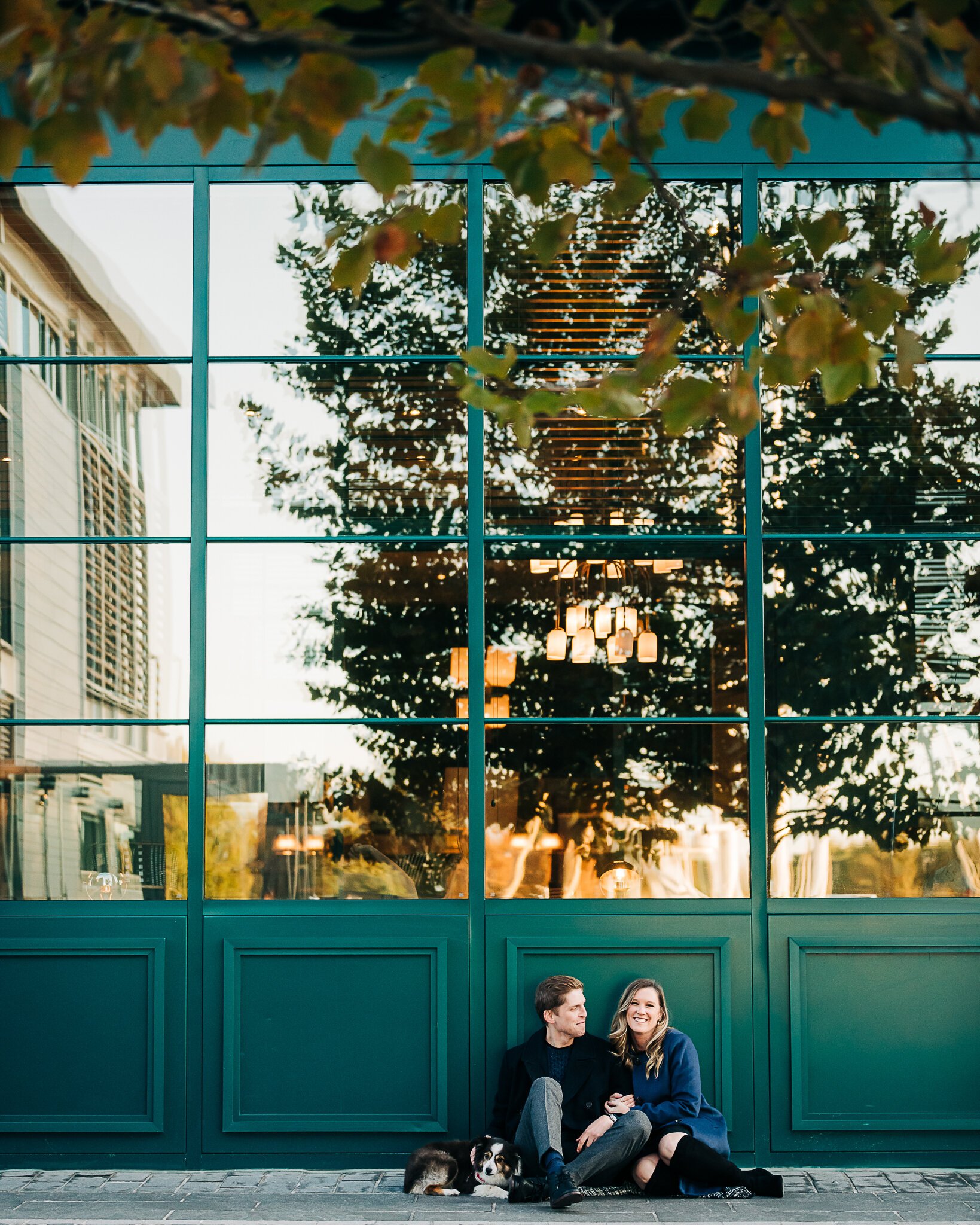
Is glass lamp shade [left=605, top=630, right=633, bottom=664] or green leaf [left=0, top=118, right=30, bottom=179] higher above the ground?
green leaf [left=0, top=118, right=30, bottom=179]

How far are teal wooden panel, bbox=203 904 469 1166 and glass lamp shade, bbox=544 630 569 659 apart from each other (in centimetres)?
149

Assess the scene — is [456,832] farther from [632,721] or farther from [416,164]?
[416,164]

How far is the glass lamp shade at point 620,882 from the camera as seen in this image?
22.6 ft

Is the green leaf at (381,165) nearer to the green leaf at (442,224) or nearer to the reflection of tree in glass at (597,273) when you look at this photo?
the green leaf at (442,224)

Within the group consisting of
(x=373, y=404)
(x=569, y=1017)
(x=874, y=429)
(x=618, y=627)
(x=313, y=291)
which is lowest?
(x=569, y=1017)

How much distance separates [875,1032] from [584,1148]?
1.75 m

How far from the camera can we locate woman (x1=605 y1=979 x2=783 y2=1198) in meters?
5.98

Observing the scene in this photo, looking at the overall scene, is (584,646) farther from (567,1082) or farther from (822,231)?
(822,231)

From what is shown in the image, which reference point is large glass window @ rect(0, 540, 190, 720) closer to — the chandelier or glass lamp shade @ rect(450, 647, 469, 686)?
glass lamp shade @ rect(450, 647, 469, 686)

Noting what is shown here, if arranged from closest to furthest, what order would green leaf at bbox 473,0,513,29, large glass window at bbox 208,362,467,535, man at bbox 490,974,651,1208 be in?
1. green leaf at bbox 473,0,513,29
2. man at bbox 490,974,651,1208
3. large glass window at bbox 208,362,467,535

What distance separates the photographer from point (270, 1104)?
6711 mm

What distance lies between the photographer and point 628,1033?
6.45 metres

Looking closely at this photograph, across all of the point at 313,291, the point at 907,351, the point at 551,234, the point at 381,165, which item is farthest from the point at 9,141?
the point at 313,291

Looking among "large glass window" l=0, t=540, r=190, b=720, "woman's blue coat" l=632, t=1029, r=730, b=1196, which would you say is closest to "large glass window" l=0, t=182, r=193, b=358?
"large glass window" l=0, t=540, r=190, b=720
